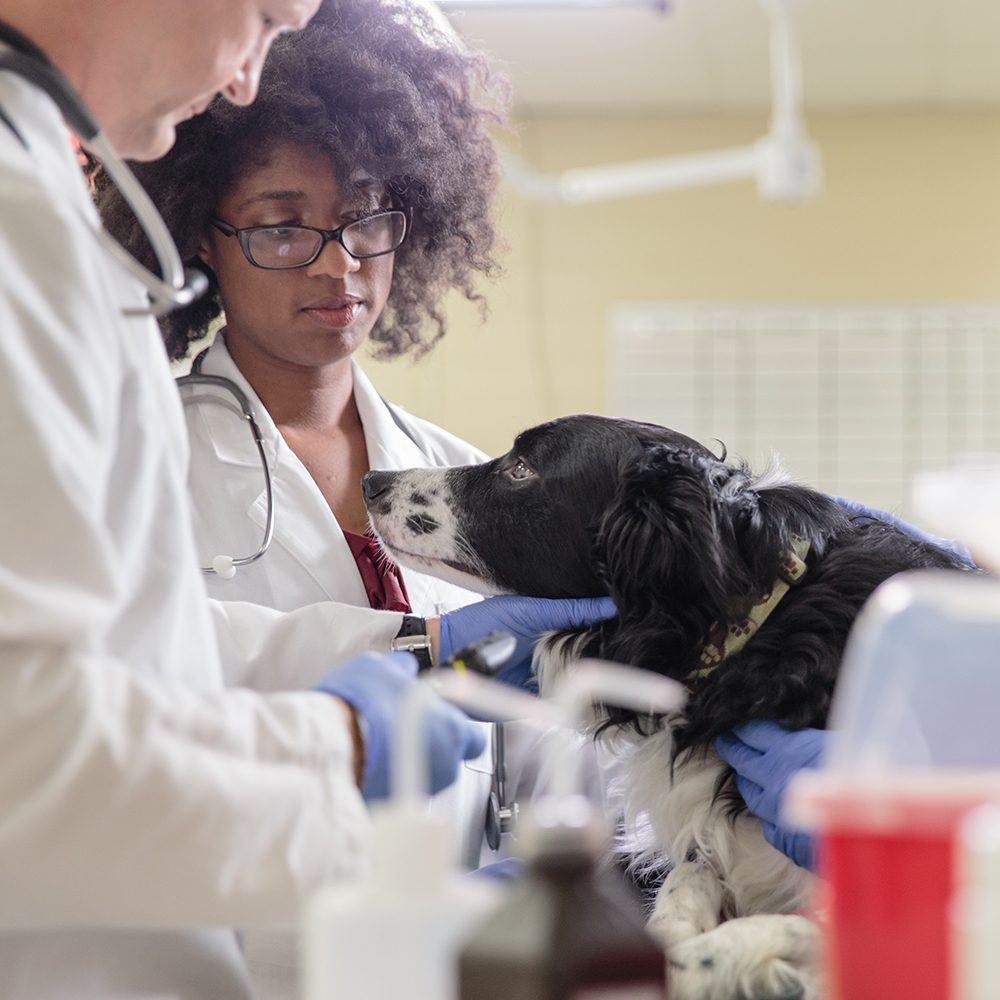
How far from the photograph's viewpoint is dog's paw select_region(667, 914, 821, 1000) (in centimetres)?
108

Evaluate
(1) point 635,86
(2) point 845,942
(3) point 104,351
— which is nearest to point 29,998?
(3) point 104,351

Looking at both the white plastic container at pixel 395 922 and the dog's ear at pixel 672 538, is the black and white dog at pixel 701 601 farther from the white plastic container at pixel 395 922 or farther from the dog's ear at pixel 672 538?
the white plastic container at pixel 395 922

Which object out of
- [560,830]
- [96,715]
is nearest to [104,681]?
[96,715]

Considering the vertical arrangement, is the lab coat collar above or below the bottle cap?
above

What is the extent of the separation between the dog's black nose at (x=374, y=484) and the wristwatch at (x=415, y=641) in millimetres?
320

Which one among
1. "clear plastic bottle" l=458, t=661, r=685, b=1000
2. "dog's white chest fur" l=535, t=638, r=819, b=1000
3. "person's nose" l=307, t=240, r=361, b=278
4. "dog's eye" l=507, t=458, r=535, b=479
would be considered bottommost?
"dog's white chest fur" l=535, t=638, r=819, b=1000

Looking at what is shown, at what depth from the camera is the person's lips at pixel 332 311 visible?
6.11 ft

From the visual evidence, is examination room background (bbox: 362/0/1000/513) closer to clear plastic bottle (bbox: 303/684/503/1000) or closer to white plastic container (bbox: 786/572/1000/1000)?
white plastic container (bbox: 786/572/1000/1000)

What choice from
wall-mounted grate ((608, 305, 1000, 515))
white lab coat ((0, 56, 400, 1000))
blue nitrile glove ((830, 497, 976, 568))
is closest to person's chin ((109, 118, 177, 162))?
white lab coat ((0, 56, 400, 1000))

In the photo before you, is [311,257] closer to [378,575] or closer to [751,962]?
[378,575]

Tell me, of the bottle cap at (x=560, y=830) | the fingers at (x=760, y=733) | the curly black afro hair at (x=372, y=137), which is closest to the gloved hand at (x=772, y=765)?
the fingers at (x=760, y=733)

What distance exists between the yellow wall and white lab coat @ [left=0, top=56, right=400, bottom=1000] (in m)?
4.91

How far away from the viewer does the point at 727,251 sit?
590 cm

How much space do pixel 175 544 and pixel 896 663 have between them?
515 mm
